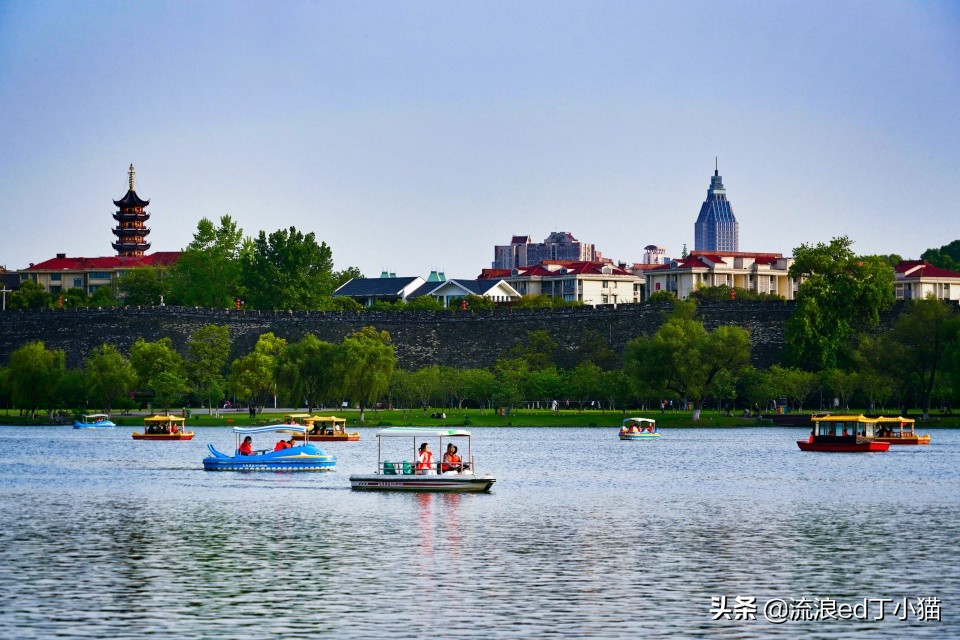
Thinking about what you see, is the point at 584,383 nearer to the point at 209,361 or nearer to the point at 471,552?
the point at 209,361

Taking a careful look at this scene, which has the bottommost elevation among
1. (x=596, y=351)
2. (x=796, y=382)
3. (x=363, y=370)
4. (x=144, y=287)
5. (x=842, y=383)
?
(x=842, y=383)

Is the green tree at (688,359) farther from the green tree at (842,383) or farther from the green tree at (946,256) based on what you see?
the green tree at (946,256)

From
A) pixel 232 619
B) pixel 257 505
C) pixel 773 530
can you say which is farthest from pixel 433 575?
pixel 257 505

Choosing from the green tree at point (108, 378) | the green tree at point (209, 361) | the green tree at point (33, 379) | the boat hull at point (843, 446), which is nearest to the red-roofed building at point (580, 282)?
the green tree at point (209, 361)

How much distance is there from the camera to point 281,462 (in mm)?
48250

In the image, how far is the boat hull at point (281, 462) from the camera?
4800 cm

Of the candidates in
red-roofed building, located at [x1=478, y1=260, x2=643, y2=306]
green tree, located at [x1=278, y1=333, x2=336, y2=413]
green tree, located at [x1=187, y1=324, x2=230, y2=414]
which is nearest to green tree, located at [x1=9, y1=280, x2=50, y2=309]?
green tree, located at [x1=187, y1=324, x2=230, y2=414]

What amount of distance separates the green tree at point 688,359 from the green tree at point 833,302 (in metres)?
9.62

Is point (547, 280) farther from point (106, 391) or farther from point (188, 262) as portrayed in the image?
point (106, 391)

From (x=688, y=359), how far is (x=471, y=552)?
52558 mm

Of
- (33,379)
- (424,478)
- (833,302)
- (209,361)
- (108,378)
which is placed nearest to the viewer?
(424,478)

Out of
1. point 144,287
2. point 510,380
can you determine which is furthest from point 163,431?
point 144,287

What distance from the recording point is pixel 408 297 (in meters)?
161

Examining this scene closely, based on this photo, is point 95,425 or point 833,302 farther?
point 833,302
